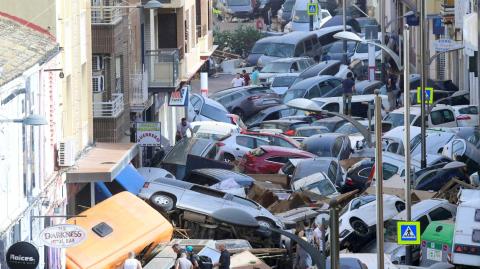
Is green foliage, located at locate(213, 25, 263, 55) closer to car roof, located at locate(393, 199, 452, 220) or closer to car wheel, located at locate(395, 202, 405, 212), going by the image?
car wheel, located at locate(395, 202, 405, 212)

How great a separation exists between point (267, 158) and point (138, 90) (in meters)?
3.68

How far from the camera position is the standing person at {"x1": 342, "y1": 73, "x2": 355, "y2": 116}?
5572 centimetres

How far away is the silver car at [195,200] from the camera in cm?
3438

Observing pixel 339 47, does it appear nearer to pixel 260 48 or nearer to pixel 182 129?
pixel 260 48

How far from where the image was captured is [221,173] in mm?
40156

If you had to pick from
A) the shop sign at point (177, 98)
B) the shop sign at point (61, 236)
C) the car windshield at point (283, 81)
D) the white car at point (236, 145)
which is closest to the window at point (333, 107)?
the shop sign at point (177, 98)

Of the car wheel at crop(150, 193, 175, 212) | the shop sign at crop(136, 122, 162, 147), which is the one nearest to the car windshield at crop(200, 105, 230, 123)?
the shop sign at crop(136, 122, 162, 147)

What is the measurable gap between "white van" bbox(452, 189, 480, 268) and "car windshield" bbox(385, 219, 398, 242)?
204 centimetres

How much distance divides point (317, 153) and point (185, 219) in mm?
11874

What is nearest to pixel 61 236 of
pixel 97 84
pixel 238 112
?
pixel 97 84

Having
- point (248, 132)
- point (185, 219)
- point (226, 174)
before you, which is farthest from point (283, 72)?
point (185, 219)

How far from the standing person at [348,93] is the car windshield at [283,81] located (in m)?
2.66

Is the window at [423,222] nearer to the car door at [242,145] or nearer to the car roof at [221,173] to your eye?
the car roof at [221,173]

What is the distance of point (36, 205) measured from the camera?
90.8 ft
